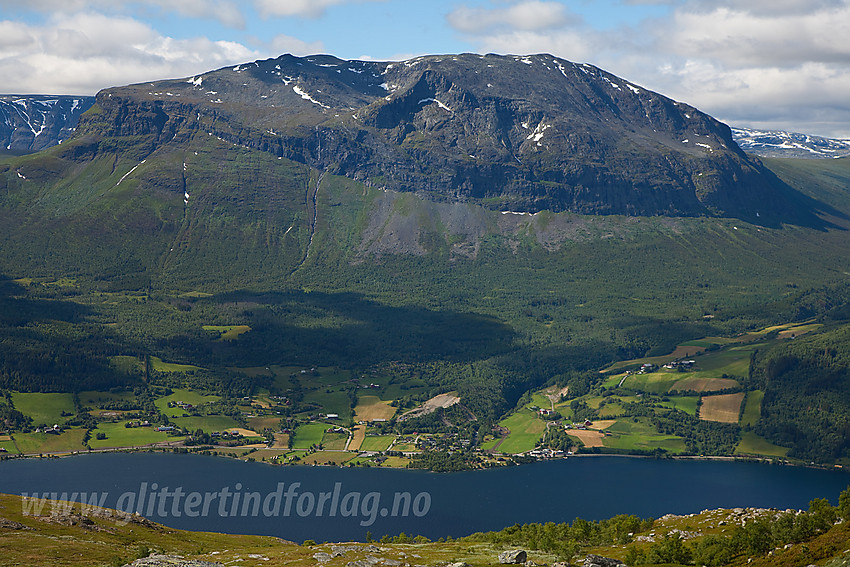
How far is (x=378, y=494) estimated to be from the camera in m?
179

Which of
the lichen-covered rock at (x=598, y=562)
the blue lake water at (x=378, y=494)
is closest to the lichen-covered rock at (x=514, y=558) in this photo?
the lichen-covered rock at (x=598, y=562)

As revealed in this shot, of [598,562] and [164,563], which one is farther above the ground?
[598,562]

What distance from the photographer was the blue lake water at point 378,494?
534 ft

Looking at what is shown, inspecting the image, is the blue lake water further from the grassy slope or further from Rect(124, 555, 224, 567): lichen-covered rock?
Rect(124, 555, 224, 567): lichen-covered rock

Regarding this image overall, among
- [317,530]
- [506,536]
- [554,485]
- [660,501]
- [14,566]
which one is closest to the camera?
[14,566]

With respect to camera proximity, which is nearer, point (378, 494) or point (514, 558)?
point (514, 558)

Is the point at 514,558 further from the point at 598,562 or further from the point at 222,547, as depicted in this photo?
the point at 222,547

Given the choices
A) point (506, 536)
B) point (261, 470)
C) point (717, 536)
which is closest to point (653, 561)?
point (717, 536)

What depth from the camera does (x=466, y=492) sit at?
183375 millimetres

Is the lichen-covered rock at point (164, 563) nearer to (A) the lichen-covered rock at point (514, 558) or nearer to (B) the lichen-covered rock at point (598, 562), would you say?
(A) the lichen-covered rock at point (514, 558)

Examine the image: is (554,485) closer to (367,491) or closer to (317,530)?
(367,491)

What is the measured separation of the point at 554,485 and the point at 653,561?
11296 cm

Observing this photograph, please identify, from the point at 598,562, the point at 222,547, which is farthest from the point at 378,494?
the point at 598,562

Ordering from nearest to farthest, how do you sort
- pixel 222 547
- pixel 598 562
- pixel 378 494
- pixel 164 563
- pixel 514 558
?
pixel 164 563
pixel 598 562
pixel 514 558
pixel 222 547
pixel 378 494
